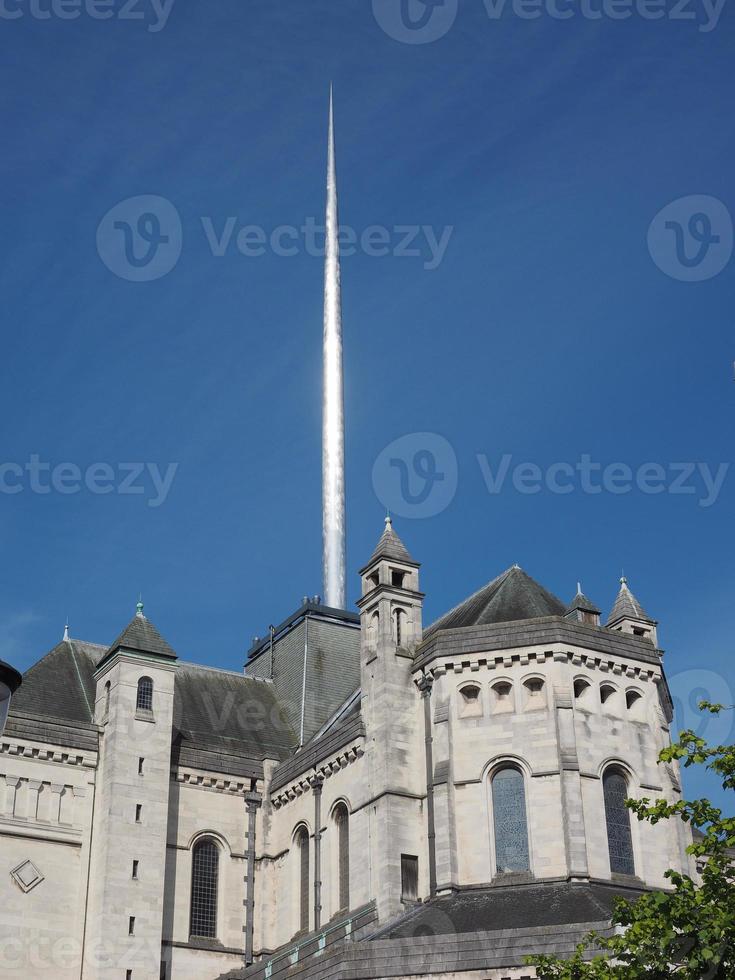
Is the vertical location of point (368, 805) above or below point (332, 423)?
below

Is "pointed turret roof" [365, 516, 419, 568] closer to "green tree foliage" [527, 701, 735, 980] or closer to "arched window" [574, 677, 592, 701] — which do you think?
"arched window" [574, 677, 592, 701]

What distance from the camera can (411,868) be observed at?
41906mm

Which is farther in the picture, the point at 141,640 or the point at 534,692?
the point at 141,640

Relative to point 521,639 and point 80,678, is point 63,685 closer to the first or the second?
point 80,678

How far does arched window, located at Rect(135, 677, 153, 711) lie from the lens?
49688mm

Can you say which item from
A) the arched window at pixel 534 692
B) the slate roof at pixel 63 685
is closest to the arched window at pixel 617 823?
the arched window at pixel 534 692

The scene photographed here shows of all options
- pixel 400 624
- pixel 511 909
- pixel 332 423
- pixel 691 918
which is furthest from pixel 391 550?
pixel 332 423

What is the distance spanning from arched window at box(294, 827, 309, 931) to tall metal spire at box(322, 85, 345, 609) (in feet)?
121

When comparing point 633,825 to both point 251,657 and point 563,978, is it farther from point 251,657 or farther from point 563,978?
point 251,657

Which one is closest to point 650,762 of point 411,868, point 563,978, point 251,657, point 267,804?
point 411,868

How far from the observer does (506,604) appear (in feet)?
153

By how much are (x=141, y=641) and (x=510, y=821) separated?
17.0 metres

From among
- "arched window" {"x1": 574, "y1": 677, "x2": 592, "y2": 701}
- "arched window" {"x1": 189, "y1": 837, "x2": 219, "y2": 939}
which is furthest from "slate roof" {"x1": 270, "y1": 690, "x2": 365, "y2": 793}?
"arched window" {"x1": 574, "y1": 677, "x2": 592, "y2": 701}

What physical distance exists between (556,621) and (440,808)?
7281 mm
